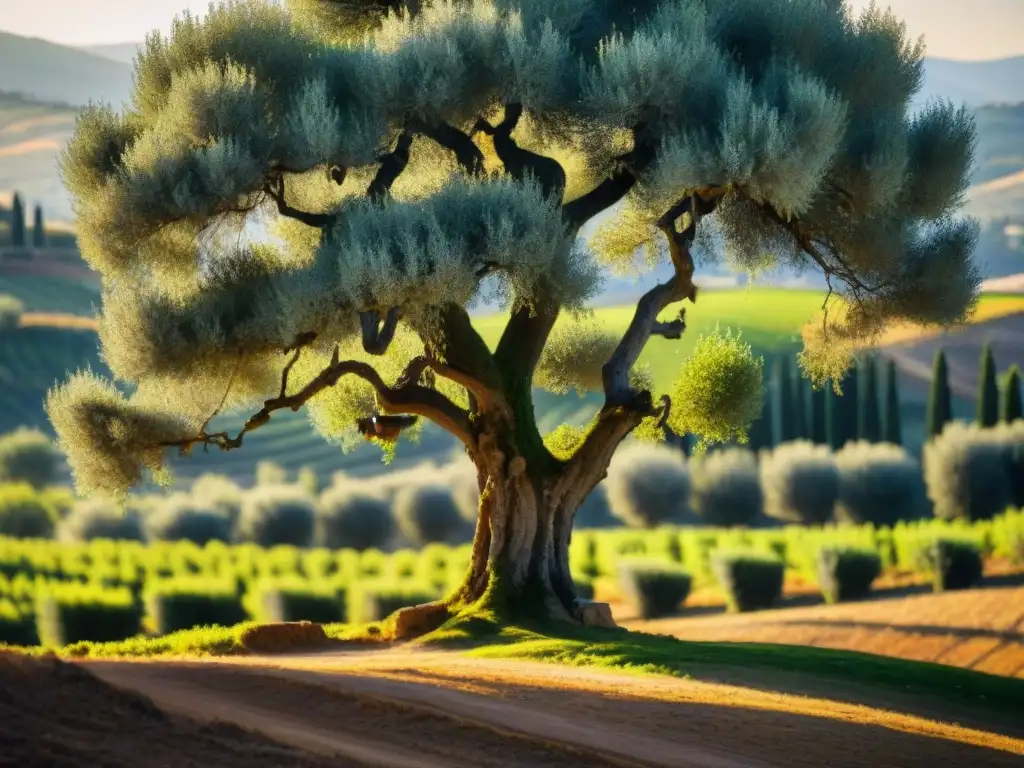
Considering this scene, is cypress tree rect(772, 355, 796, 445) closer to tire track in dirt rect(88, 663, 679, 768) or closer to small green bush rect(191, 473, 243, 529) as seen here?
small green bush rect(191, 473, 243, 529)

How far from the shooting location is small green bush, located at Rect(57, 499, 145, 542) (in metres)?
38.5

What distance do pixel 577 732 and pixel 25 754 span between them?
450 centimetres

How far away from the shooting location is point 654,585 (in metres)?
32.9

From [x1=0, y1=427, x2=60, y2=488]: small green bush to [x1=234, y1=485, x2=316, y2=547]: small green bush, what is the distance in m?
7.33

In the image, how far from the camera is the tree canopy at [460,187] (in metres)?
15.8

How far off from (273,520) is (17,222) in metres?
19.7

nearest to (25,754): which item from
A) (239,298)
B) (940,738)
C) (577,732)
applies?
(577,732)

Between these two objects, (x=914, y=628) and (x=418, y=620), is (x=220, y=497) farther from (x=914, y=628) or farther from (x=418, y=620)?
(x=418, y=620)

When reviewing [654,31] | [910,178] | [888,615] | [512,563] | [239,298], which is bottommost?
[888,615]

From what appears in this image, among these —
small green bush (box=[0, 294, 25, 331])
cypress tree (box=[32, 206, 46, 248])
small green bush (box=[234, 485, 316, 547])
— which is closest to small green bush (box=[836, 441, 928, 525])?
small green bush (box=[234, 485, 316, 547])

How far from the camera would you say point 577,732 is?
10.5 meters

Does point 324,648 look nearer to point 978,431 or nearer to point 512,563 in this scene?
point 512,563

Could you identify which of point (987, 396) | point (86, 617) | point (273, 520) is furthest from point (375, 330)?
point (987, 396)

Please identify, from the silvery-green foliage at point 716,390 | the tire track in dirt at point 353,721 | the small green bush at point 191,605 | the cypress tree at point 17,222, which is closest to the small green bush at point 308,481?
the cypress tree at point 17,222
